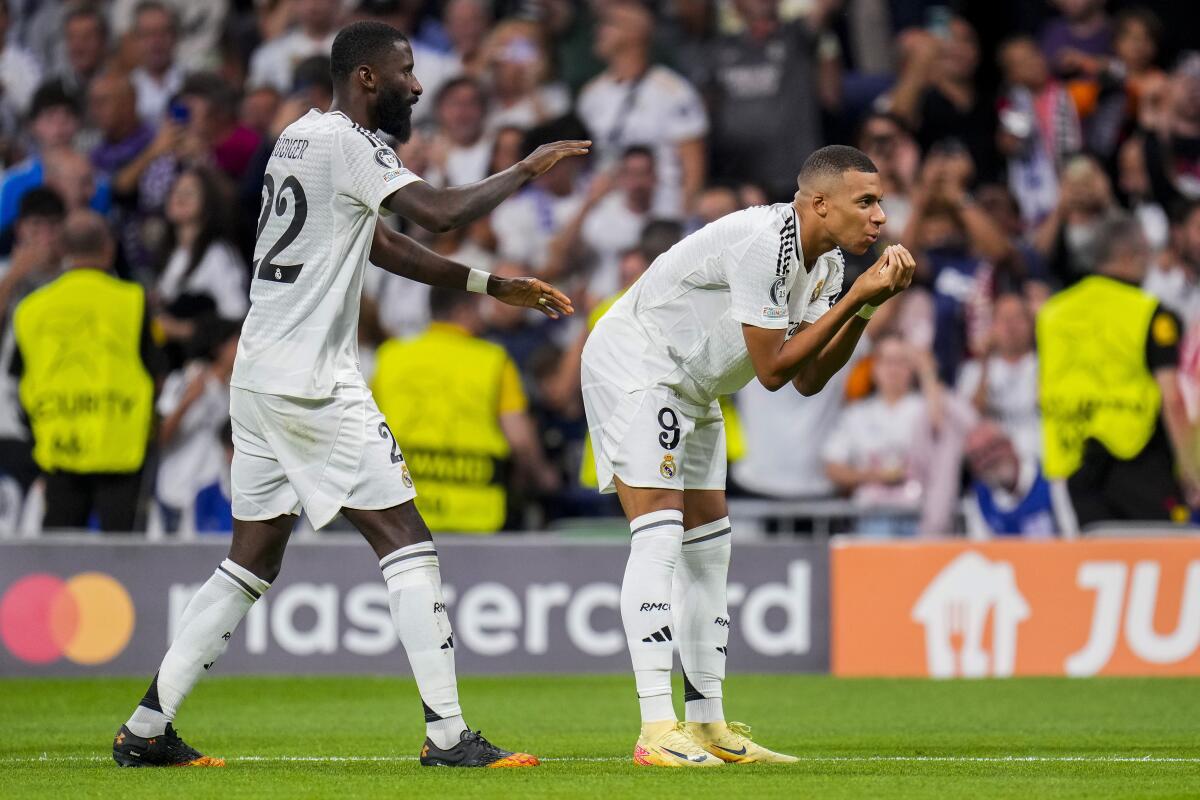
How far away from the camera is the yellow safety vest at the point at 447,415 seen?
11.9 meters

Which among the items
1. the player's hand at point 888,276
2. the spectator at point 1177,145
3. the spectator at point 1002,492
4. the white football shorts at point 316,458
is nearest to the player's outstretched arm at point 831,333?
the player's hand at point 888,276

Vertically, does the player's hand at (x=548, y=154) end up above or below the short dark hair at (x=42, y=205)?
below

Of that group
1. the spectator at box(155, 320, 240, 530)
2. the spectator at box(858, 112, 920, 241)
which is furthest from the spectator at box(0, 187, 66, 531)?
the spectator at box(858, 112, 920, 241)

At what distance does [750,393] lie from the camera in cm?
1316

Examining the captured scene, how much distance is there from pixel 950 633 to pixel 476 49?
22.1 feet

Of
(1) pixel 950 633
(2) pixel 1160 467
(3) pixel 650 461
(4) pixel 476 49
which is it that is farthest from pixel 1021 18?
(3) pixel 650 461

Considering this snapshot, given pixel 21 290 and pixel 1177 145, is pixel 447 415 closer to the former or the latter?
pixel 21 290

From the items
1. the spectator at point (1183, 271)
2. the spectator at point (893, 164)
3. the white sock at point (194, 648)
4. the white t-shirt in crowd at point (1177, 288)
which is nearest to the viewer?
the white sock at point (194, 648)

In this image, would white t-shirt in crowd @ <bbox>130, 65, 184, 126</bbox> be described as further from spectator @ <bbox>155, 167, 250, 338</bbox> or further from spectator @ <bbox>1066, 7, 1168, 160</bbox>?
spectator @ <bbox>1066, 7, 1168, 160</bbox>

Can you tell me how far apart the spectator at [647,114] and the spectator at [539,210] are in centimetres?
35

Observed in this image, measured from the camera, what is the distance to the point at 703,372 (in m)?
6.86

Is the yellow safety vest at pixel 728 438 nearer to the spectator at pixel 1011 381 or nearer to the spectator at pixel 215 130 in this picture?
the spectator at pixel 1011 381

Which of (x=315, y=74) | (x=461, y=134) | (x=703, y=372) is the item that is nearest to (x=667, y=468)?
(x=703, y=372)

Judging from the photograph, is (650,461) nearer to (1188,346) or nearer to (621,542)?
(621,542)
